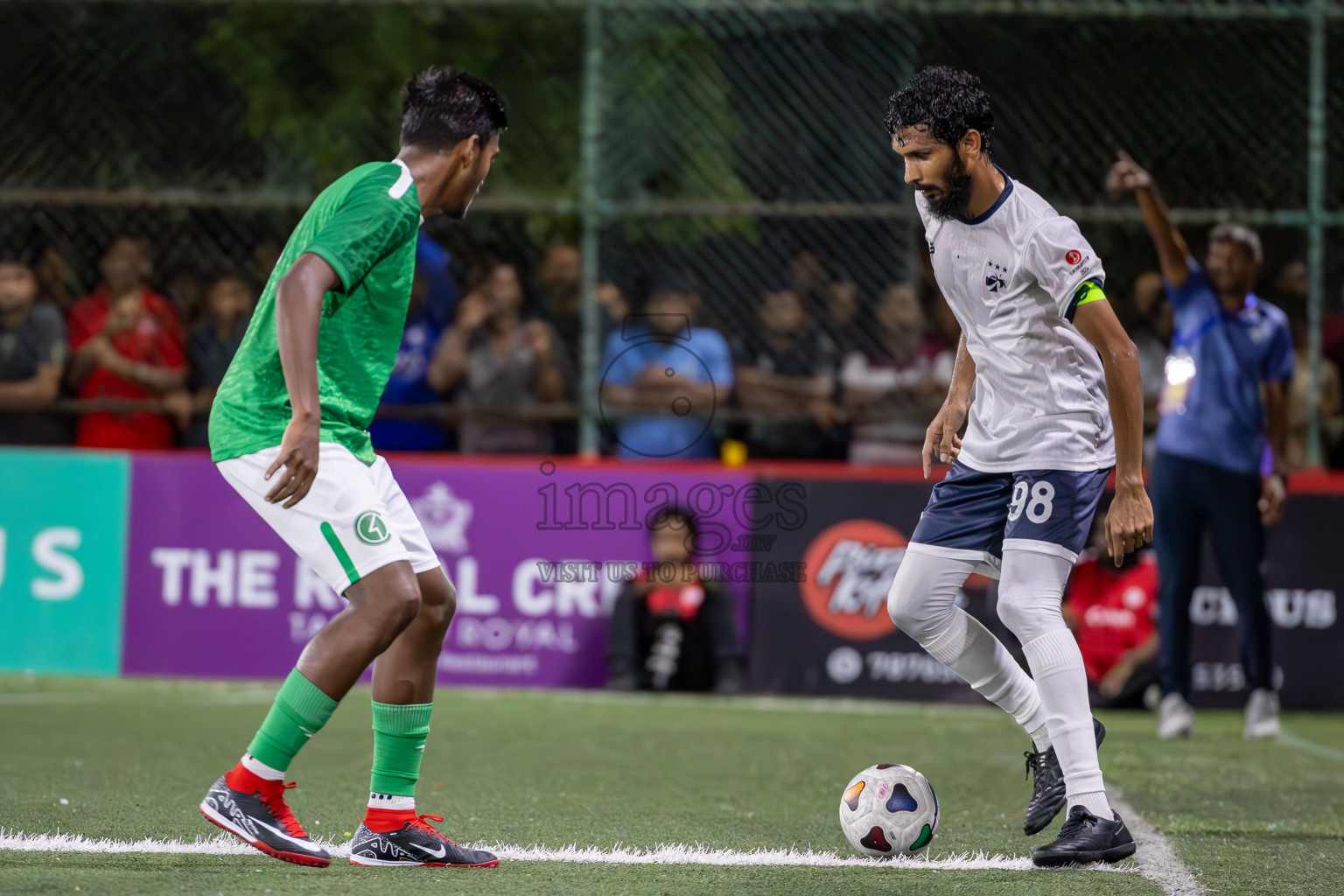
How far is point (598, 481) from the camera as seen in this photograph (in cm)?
888

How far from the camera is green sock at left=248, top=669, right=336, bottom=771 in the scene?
405 cm

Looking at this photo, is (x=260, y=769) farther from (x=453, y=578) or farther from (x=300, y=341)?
(x=453, y=578)

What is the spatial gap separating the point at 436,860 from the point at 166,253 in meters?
5.76

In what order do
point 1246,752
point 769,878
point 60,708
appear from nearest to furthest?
point 769,878, point 1246,752, point 60,708

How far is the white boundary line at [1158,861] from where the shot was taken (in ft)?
13.4

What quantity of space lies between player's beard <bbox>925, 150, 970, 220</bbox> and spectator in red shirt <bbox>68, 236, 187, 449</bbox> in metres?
5.75

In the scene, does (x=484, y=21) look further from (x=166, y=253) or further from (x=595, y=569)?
(x=595, y=569)

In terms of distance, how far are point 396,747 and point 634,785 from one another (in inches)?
A: 68.4

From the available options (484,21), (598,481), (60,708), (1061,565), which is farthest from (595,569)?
(1061,565)

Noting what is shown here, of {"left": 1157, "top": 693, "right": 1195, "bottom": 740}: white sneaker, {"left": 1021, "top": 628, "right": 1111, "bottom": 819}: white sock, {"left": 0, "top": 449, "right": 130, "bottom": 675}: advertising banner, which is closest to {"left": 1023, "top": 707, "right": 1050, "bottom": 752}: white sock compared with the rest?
{"left": 1021, "top": 628, "right": 1111, "bottom": 819}: white sock

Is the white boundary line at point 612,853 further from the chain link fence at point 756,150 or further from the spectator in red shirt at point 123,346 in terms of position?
the spectator in red shirt at point 123,346

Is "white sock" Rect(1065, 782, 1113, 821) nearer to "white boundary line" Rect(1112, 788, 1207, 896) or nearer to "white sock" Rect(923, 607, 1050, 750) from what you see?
"white boundary line" Rect(1112, 788, 1207, 896)

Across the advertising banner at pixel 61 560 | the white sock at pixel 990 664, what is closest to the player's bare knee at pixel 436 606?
the white sock at pixel 990 664

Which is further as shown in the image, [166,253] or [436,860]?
[166,253]
